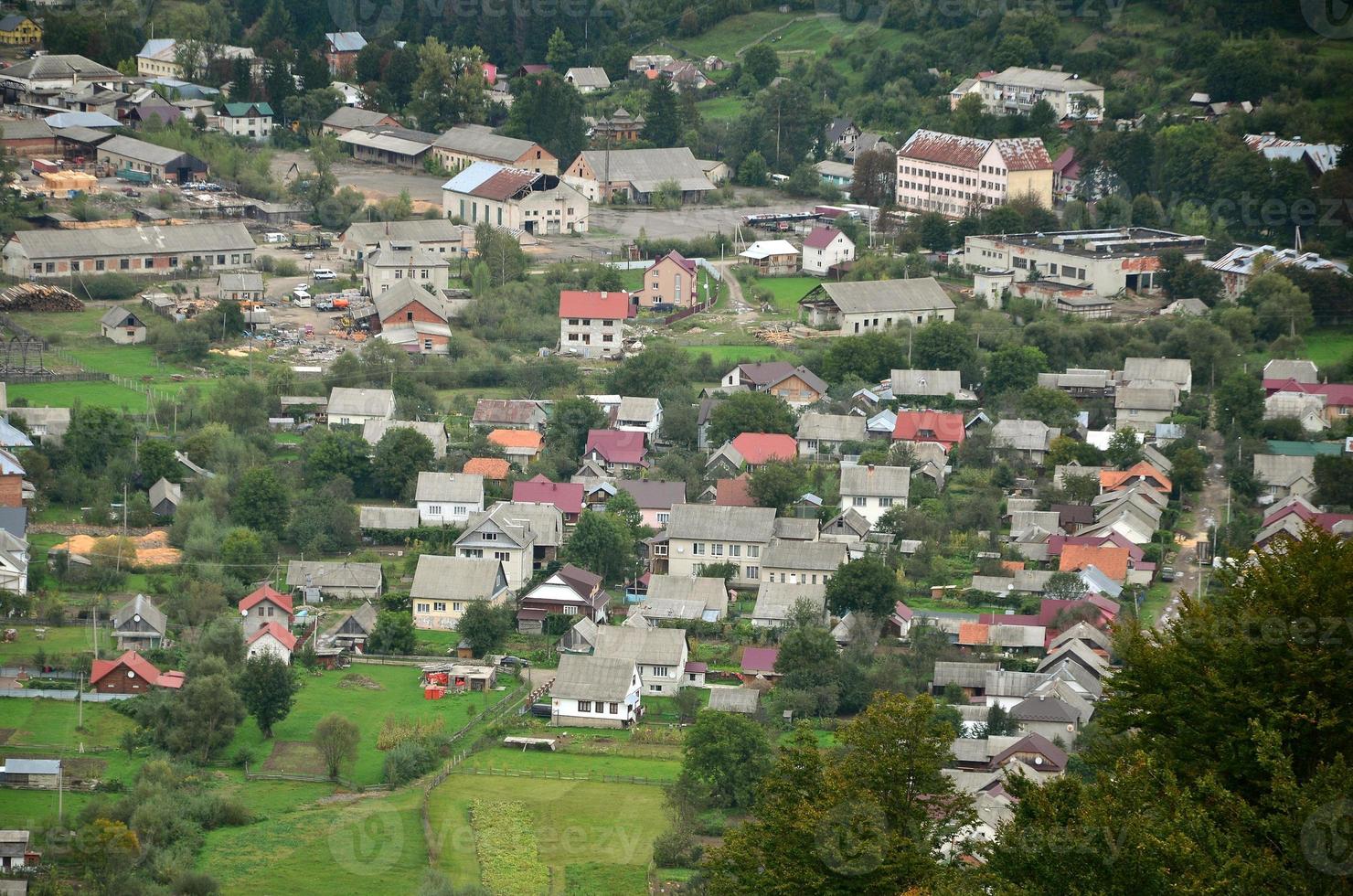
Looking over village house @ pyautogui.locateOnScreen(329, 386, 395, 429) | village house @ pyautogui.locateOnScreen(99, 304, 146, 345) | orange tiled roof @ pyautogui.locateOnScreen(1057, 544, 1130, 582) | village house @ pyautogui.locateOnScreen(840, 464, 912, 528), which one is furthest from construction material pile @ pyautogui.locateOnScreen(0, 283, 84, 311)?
orange tiled roof @ pyautogui.locateOnScreen(1057, 544, 1130, 582)

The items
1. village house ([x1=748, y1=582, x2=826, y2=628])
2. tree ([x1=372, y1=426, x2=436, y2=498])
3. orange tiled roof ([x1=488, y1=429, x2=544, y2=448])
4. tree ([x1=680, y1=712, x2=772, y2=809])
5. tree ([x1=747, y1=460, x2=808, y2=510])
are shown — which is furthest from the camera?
orange tiled roof ([x1=488, y1=429, x2=544, y2=448])

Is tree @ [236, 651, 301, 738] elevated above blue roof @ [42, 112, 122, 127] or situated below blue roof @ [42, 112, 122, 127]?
above

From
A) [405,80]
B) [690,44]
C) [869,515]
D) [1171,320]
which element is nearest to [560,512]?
[869,515]

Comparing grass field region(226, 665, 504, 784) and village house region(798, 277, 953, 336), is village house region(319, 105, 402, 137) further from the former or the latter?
grass field region(226, 665, 504, 784)

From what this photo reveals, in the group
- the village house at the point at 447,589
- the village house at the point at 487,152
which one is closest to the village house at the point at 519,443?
the village house at the point at 447,589

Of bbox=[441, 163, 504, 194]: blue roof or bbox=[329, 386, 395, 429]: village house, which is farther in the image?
bbox=[441, 163, 504, 194]: blue roof

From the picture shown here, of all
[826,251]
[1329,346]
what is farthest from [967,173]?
[1329,346]

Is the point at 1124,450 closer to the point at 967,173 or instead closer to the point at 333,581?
the point at 333,581
